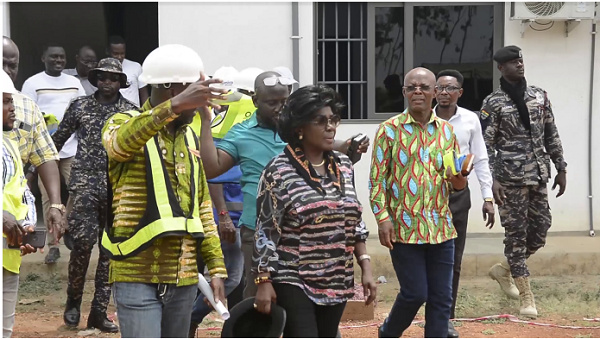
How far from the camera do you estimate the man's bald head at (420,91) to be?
240 inches

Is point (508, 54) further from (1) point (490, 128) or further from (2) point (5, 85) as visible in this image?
(2) point (5, 85)

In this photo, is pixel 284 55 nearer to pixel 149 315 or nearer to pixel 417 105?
pixel 417 105

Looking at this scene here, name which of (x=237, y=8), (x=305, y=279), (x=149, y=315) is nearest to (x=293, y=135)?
(x=305, y=279)

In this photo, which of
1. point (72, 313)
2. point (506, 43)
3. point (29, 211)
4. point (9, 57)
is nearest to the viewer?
point (29, 211)

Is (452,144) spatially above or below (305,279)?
above

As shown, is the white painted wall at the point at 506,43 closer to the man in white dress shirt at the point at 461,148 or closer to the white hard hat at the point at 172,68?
the man in white dress shirt at the point at 461,148

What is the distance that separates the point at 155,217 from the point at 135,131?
0.39 m

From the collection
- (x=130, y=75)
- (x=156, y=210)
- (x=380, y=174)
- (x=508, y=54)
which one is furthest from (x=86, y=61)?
(x=156, y=210)

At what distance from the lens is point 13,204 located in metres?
4.80

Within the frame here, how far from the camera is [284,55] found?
34.1 feet

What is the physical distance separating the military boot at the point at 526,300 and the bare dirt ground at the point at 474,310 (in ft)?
0.37

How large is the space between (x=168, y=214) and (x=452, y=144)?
238 centimetres

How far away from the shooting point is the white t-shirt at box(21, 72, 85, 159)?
943 cm

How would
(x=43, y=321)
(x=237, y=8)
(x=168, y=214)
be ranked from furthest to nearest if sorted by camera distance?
(x=237, y=8) → (x=43, y=321) → (x=168, y=214)
